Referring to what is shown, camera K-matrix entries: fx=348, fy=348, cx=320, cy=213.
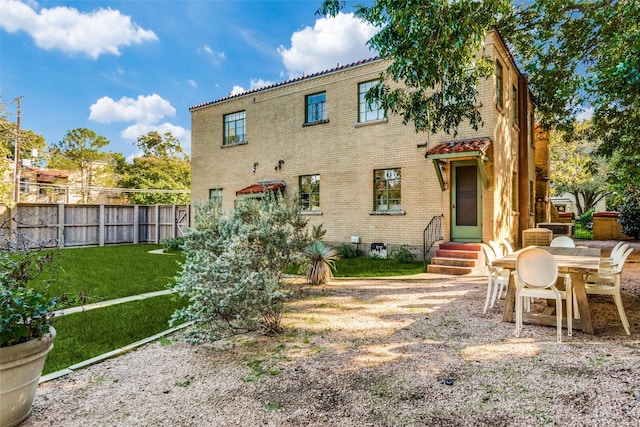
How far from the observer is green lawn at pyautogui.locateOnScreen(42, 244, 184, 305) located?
7672 millimetres

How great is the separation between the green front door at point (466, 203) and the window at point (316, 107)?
5513mm

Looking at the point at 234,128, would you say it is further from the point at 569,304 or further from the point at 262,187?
the point at 569,304

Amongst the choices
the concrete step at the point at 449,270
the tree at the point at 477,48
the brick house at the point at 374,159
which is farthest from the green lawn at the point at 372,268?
the tree at the point at 477,48

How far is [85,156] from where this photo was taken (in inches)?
1409

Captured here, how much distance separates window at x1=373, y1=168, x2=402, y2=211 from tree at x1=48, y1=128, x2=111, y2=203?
34.8 metres

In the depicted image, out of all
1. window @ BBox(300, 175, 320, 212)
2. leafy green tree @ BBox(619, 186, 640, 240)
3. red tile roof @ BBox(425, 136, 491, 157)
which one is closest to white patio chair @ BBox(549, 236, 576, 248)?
red tile roof @ BBox(425, 136, 491, 157)

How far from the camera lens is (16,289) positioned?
10.0ft

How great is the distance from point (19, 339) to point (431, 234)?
10298mm

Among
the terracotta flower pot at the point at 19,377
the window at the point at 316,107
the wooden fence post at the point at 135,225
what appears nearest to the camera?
the terracotta flower pot at the point at 19,377

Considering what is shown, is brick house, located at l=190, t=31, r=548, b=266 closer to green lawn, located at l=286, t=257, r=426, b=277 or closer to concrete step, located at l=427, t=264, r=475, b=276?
green lawn, located at l=286, t=257, r=426, b=277

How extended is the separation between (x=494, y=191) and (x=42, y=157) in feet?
115

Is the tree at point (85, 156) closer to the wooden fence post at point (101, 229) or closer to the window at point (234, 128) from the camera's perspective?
the wooden fence post at point (101, 229)

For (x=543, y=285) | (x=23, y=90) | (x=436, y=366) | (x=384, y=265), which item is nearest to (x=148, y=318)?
(x=436, y=366)

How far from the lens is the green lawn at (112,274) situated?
7672 millimetres
